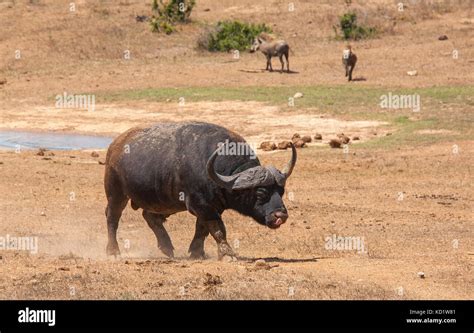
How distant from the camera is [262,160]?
24.8m

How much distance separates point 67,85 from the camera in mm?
36781

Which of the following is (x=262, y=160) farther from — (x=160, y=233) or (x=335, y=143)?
(x=160, y=233)

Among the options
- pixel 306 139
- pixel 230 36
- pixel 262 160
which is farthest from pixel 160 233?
pixel 230 36

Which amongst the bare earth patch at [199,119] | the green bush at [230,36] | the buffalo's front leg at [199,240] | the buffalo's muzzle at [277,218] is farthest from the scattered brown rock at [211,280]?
the green bush at [230,36]

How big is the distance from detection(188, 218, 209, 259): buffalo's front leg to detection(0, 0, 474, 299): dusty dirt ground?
0.93 ft

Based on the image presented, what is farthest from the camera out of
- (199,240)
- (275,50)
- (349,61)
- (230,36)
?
(230,36)

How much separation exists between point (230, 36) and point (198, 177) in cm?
2874

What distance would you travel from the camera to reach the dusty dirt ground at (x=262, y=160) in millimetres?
13086

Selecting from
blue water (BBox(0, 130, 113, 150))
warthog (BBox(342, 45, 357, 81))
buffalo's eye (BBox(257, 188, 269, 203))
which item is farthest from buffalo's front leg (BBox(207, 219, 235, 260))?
warthog (BBox(342, 45, 357, 81))

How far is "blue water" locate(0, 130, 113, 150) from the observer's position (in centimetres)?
2775

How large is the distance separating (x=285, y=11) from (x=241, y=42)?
5918mm

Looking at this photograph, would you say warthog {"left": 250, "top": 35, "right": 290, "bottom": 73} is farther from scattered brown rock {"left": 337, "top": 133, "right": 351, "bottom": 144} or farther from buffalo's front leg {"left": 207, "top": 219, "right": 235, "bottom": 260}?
buffalo's front leg {"left": 207, "top": 219, "right": 235, "bottom": 260}

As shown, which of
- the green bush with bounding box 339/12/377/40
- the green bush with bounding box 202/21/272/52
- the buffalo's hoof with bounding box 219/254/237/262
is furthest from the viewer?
the green bush with bounding box 339/12/377/40

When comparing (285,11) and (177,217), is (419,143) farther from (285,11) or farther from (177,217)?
(285,11)
